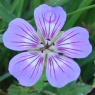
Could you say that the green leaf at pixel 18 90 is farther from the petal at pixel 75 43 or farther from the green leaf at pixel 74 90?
the petal at pixel 75 43

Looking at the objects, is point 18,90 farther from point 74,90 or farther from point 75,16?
point 75,16

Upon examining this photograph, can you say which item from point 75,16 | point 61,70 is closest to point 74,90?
point 61,70

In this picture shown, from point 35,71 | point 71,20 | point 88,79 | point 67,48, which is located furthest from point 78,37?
point 88,79

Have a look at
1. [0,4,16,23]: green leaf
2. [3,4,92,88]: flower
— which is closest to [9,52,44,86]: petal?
[3,4,92,88]: flower

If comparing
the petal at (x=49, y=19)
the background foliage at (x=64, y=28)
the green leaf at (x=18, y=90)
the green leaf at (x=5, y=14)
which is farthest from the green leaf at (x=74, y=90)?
the green leaf at (x=5, y=14)

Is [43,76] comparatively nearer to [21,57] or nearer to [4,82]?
[21,57]
